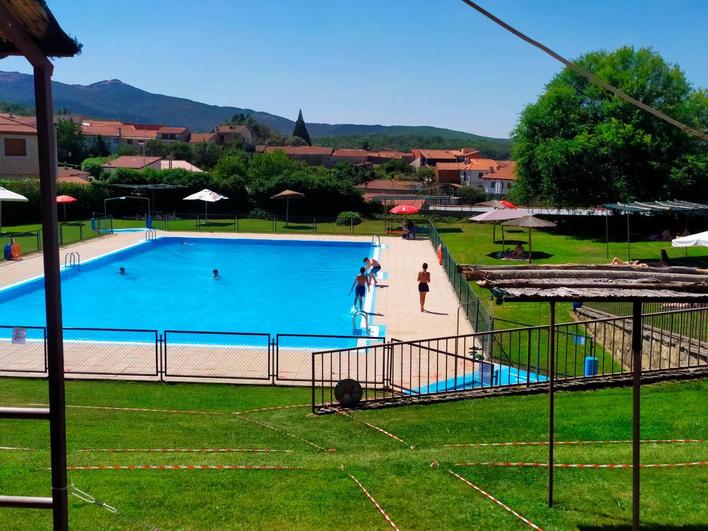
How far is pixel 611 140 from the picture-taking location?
3897 cm

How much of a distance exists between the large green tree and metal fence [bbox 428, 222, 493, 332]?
14.2 meters

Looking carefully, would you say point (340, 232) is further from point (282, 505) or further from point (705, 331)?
point (282, 505)

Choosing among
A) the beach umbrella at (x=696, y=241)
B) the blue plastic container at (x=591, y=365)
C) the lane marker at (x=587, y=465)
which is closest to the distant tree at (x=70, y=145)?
the beach umbrella at (x=696, y=241)

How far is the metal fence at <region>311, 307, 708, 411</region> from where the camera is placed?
40.2ft

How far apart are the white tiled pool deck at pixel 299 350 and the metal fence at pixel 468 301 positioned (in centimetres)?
31

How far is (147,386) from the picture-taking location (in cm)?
1355

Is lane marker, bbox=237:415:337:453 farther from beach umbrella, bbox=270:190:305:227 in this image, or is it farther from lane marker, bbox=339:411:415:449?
beach umbrella, bbox=270:190:305:227

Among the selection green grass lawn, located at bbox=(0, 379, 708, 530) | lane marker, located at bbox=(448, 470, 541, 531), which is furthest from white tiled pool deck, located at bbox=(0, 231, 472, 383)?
lane marker, located at bbox=(448, 470, 541, 531)

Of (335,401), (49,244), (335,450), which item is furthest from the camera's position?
(335,401)

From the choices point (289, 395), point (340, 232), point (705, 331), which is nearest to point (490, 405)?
point (289, 395)

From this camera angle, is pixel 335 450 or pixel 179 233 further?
pixel 179 233

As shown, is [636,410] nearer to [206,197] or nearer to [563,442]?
[563,442]

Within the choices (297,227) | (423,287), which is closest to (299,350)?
(423,287)

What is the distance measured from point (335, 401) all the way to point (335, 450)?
10.5 ft
